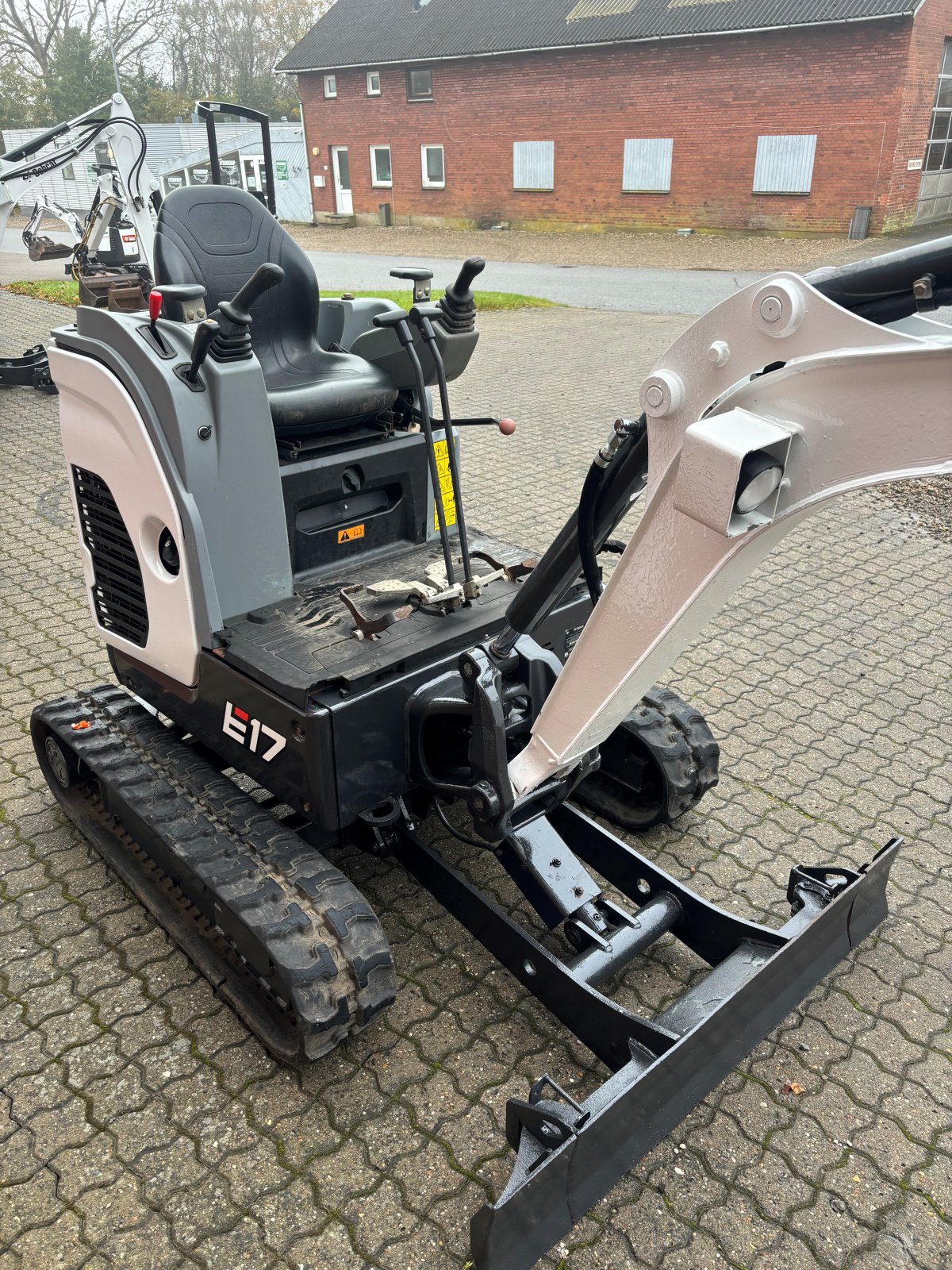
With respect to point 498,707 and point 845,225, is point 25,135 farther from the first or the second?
point 498,707

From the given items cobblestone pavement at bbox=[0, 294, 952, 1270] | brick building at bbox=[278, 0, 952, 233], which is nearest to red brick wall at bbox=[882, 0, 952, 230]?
brick building at bbox=[278, 0, 952, 233]

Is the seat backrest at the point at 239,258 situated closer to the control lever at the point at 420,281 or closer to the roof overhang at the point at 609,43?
the control lever at the point at 420,281

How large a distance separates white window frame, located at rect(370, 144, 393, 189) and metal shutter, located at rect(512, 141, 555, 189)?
4.33 m

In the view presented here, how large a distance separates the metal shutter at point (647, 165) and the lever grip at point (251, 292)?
72.9 feet

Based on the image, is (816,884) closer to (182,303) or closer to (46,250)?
(182,303)

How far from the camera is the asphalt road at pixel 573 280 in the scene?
47.5ft

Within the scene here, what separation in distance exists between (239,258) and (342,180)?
91.6 ft

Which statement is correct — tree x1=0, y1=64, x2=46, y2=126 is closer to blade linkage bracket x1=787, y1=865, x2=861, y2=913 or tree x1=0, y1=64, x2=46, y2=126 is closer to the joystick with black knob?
the joystick with black knob

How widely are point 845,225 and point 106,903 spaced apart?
21146mm

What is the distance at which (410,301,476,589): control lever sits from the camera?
2846mm

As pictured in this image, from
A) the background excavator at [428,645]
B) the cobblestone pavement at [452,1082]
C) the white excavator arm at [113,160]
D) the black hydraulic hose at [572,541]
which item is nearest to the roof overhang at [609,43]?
the white excavator arm at [113,160]

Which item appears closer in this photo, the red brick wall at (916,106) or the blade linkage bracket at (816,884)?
the blade linkage bracket at (816,884)

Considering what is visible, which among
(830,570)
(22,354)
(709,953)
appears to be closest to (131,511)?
(709,953)

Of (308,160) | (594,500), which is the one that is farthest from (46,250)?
(308,160)
